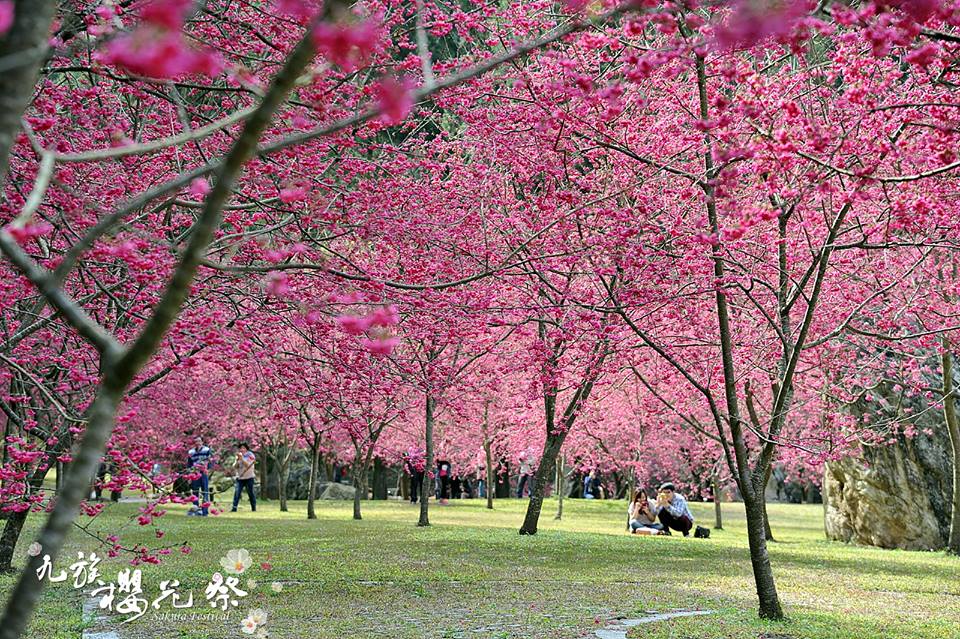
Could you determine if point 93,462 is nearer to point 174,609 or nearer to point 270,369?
point 270,369

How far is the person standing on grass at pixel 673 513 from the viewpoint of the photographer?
59.3 ft

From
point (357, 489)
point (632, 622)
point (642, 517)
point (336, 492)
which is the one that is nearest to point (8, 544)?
point (632, 622)

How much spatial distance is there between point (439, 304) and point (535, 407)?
49.7ft

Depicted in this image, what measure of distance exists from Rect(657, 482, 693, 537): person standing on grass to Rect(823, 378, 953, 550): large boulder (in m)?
3.32

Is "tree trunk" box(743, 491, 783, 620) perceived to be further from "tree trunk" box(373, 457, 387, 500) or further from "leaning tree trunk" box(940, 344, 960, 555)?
"tree trunk" box(373, 457, 387, 500)

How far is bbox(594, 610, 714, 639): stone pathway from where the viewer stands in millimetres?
6195

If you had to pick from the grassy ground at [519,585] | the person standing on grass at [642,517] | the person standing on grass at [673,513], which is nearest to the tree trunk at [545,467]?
the grassy ground at [519,585]

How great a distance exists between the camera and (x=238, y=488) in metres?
21.8

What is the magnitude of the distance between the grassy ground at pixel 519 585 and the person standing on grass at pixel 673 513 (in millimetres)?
1849

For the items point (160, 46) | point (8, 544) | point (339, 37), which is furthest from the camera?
point (8, 544)

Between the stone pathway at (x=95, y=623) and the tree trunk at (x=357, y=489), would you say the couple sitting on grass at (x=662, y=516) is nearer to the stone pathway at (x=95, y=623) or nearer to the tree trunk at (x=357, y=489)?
the tree trunk at (x=357, y=489)

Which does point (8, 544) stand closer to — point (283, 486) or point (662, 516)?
point (662, 516)

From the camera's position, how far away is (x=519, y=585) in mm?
8906

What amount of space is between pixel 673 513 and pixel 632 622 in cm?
1191
